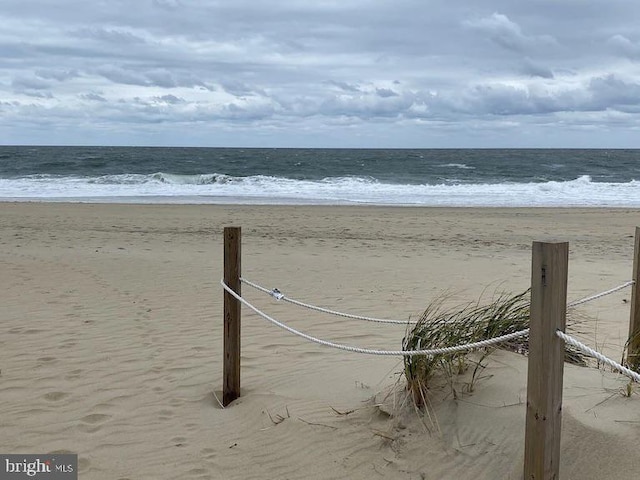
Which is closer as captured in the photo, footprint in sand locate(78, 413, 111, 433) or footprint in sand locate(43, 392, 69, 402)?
footprint in sand locate(78, 413, 111, 433)

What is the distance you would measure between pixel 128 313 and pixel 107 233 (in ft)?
23.8

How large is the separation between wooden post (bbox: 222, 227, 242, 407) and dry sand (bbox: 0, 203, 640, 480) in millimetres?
126

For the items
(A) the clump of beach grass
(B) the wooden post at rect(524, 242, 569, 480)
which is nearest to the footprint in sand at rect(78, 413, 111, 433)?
(A) the clump of beach grass

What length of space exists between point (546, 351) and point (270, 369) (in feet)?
10.0

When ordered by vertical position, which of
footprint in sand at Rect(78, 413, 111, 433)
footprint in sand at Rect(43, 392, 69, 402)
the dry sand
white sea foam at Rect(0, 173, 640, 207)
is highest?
white sea foam at Rect(0, 173, 640, 207)

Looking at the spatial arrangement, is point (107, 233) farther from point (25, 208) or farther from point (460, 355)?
point (460, 355)

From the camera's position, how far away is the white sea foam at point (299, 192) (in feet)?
82.6

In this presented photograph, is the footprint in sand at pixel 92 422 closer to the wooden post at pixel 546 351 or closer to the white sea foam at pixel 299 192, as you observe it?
the wooden post at pixel 546 351

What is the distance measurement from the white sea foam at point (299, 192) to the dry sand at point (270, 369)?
13.0m

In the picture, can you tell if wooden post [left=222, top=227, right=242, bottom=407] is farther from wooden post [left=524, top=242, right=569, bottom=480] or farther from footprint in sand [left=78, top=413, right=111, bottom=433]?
wooden post [left=524, top=242, right=569, bottom=480]

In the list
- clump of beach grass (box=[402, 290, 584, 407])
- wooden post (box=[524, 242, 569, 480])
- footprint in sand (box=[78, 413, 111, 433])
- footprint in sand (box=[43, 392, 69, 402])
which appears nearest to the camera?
wooden post (box=[524, 242, 569, 480])

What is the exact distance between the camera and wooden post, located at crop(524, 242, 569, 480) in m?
2.47

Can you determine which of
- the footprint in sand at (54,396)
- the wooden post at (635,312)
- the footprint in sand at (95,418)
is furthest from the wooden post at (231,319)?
the wooden post at (635,312)

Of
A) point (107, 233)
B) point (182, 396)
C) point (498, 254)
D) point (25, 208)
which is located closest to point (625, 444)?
point (182, 396)
